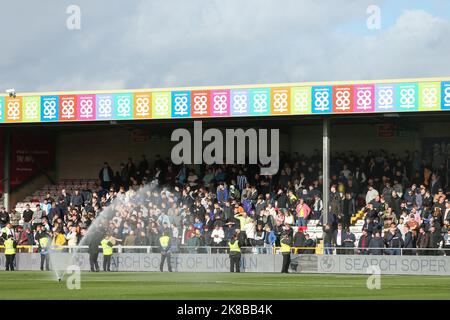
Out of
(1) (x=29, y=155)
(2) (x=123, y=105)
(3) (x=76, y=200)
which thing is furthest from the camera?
(1) (x=29, y=155)

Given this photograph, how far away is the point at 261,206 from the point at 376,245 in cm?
671

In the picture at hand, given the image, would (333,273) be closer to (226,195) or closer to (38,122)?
(226,195)

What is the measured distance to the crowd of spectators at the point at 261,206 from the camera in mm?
41625

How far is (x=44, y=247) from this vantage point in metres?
45.6

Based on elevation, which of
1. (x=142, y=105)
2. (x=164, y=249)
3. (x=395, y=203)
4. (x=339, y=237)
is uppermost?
(x=142, y=105)

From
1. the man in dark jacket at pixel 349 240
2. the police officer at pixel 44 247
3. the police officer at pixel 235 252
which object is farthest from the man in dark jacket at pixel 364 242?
the police officer at pixel 44 247

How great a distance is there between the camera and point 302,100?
147ft

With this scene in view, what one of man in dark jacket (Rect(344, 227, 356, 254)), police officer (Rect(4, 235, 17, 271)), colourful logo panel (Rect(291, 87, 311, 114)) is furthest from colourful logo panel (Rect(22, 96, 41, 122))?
man in dark jacket (Rect(344, 227, 356, 254))

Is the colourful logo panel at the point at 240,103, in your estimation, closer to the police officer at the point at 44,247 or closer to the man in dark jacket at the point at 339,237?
the man in dark jacket at the point at 339,237

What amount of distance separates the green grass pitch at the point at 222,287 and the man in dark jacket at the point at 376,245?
3542mm

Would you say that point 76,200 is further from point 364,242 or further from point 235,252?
point 364,242

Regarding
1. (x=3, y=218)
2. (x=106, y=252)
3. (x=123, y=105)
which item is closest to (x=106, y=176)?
(x=3, y=218)

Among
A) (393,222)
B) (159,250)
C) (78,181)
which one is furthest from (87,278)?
(78,181)
